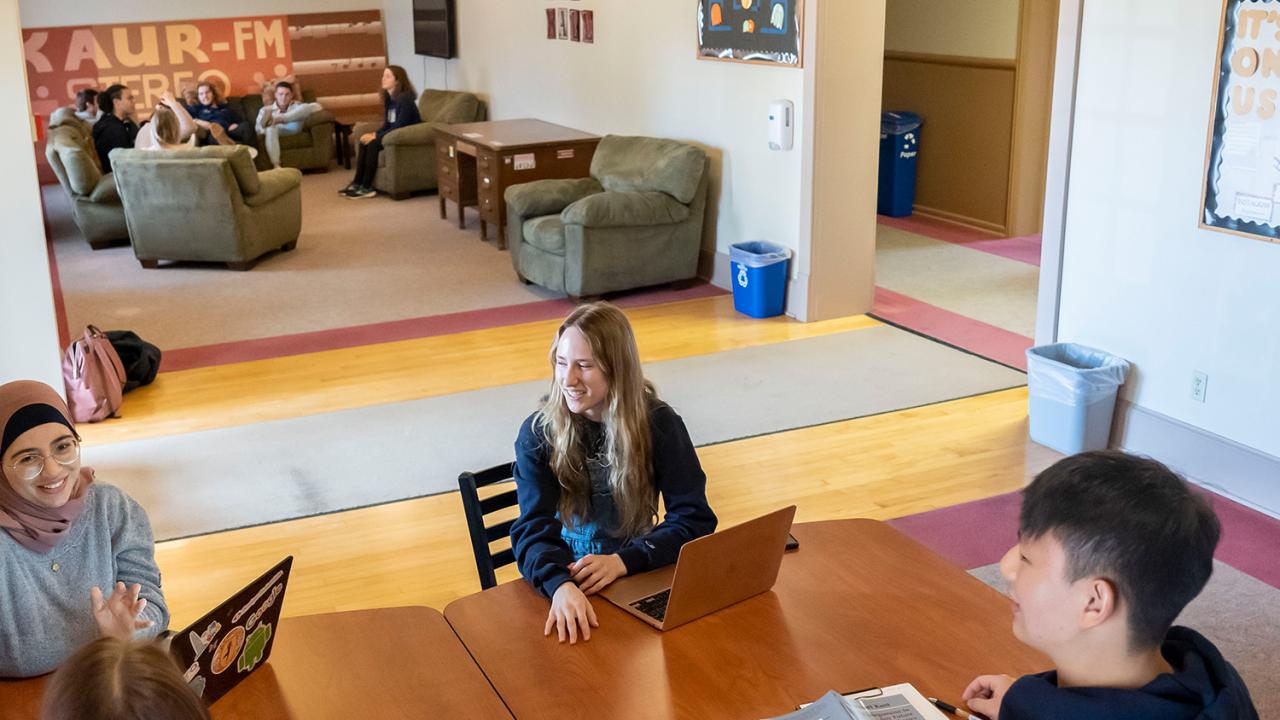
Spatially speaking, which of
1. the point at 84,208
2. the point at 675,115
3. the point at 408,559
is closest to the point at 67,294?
the point at 84,208

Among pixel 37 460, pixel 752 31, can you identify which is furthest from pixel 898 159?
pixel 37 460

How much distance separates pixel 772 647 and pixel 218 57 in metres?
12.3

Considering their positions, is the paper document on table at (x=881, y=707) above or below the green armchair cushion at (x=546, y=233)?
above

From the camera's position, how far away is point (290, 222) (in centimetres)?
886

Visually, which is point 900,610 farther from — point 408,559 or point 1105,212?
point 1105,212

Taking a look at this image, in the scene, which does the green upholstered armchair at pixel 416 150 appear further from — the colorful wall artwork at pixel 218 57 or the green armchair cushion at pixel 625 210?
the green armchair cushion at pixel 625 210

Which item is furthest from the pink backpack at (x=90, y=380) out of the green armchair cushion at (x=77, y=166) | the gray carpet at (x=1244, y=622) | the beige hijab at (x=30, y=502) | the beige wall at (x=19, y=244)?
the gray carpet at (x=1244, y=622)

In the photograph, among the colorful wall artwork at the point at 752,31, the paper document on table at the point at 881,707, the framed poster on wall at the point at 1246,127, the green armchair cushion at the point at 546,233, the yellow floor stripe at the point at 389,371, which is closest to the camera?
the paper document on table at the point at 881,707

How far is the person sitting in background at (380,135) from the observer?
11172 millimetres

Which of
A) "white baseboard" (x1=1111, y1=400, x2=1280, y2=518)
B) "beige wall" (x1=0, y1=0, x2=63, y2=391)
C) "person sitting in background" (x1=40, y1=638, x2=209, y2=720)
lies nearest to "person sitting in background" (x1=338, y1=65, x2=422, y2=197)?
"beige wall" (x1=0, y1=0, x2=63, y2=391)

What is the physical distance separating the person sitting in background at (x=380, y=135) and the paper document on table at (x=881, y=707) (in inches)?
390

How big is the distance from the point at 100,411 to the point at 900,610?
172 inches

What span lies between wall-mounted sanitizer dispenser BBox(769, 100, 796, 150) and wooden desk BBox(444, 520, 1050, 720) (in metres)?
4.47

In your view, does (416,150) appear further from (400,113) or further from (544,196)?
(544,196)
